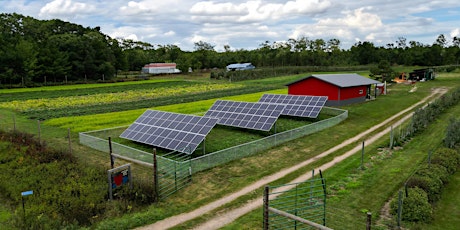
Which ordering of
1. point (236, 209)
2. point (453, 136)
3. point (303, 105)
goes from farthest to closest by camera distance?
point (303, 105)
point (453, 136)
point (236, 209)

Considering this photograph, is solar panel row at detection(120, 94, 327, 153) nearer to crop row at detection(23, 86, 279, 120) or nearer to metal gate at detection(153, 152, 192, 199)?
metal gate at detection(153, 152, 192, 199)

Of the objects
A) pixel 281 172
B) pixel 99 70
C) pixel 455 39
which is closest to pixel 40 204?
pixel 281 172

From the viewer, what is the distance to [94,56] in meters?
102

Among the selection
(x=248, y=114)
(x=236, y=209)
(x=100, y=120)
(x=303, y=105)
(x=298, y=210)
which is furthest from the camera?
(x=100, y=120)

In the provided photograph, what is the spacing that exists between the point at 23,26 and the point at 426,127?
11856 cm

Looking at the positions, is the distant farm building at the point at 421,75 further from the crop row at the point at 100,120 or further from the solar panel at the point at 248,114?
the solar panel at the point at 248,114

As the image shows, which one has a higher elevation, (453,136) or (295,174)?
(453,136)

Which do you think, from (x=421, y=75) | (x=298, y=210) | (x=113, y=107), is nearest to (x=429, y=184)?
(x=298, y=210)

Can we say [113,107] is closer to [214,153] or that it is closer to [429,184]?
[214,153]

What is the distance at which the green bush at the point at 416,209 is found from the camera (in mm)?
15680

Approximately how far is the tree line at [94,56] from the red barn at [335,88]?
3306 centimetres

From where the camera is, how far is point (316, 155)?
26.7 metres

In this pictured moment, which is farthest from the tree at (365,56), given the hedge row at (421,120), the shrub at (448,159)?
the shrub at (448,159)

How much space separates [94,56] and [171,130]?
276 feet
